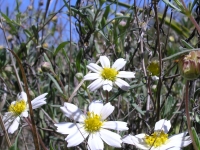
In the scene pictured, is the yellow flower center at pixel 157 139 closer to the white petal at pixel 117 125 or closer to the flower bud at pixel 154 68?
the white petal at pixel 117 125

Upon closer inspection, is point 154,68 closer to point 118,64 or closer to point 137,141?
point 118,64

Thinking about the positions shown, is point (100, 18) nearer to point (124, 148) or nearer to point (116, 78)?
point (116, 78)

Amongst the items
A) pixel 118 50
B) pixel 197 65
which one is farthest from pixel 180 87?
pixel 197 65

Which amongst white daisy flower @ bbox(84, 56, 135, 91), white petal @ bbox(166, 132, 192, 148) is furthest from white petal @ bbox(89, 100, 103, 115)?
white petal @ bbox(166, 132, 192, 148)

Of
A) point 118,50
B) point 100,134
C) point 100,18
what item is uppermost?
point 100,18

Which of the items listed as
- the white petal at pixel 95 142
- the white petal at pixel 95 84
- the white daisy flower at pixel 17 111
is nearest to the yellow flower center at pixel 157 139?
the white petal at pixel 95 142

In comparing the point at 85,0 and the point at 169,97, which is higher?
the point at 85,0

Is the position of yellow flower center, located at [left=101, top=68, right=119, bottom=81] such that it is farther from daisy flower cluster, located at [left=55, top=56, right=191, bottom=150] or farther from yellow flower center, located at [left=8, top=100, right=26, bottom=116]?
yellow flower center, located at [left=8, top=100, right=26, bottom=116]

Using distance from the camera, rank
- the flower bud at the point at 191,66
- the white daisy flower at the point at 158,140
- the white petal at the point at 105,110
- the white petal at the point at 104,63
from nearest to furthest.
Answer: the flower bud at the point at 191,66 < the white daisy flower at the point at 158,140 < the white petal at the point at 105,110 < the white petal at the point at 104,63
